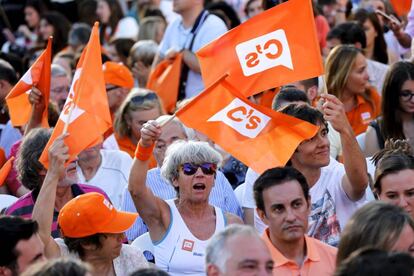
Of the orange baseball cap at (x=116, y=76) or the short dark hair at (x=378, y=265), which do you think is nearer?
the short dark hair at (x=378, y=265)

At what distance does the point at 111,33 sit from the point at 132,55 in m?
3.41

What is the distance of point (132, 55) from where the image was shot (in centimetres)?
1405

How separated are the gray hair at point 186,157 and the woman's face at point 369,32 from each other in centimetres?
520

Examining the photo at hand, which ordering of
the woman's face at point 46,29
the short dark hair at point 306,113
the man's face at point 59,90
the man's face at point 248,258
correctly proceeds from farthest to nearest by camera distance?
the woman's face at point 46,29
the man's face at point 59,90
the short dark hair at point 306,113
the man's face at point 248,258

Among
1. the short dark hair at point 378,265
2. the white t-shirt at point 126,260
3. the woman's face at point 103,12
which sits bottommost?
the white t-shirt at point 126,260

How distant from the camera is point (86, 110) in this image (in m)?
8.29

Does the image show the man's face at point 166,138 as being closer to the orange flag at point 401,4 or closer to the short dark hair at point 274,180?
the short dark hair at point 274,180

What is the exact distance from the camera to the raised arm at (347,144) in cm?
820

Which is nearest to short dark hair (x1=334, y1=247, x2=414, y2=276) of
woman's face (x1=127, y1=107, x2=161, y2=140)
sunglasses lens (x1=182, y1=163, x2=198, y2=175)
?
sunglasses lens (x1=182, y1=163, x2=198, y2=175)

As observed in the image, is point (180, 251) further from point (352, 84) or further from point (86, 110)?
point (352, 84)

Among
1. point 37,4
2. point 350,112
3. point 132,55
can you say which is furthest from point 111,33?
point 350,112

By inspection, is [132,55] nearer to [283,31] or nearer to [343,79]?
[343,79]

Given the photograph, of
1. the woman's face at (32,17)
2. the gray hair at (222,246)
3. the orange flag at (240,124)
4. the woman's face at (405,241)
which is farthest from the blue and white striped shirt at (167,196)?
the woman's face at (32,17)

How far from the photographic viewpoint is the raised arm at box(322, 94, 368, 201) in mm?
8203
